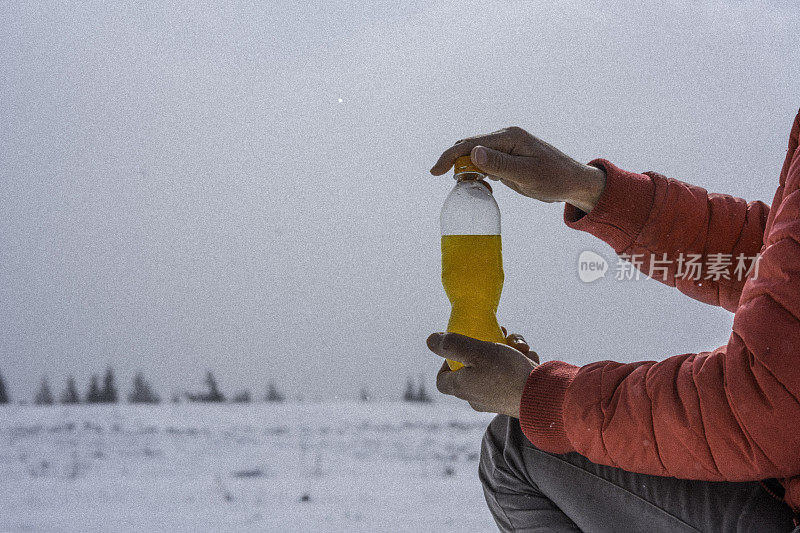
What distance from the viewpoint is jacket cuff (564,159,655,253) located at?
127 centimetres

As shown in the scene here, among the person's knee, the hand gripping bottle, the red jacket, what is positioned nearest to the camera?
the red jacket

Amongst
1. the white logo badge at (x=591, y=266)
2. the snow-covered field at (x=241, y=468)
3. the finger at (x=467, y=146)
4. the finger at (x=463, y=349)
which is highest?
the finger at (x=467, y=146)

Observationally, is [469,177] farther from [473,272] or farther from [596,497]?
[596,497]

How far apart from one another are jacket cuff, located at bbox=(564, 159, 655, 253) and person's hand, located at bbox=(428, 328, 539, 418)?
18.1 inches

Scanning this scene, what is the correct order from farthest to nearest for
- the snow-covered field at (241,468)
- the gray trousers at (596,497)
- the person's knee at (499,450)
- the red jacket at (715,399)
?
the snow-covered field at (241,468) < the person's knee at (499,450) < the gray trousers at (596,497) < the red jacket at (715,399)

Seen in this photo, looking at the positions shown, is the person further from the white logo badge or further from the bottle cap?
the white logo badge

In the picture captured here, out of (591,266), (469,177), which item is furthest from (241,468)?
(469,177)

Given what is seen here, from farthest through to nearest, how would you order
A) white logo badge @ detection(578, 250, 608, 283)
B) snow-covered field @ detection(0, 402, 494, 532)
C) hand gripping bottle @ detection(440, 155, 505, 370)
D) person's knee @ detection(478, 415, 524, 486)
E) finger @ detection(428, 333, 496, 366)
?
snow-covered field @ detection(0, 402, 494, 532) < white logo badge @ detection(578, 250, 608, 283) < hand gripping bottle @ detection(440, 155, 505, 370) < person's knee @ detection(478, 415, 524, 486) < finger @ detection(428, 333, 496, 366)

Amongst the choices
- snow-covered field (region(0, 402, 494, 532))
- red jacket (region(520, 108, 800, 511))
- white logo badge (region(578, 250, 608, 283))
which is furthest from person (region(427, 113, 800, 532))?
snow-covered field (region(0, 402, 494, 532))

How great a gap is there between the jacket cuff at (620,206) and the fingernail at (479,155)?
34 cm

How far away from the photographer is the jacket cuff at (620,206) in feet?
4.17

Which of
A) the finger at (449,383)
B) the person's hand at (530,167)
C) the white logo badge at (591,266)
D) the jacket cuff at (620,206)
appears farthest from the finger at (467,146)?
the white logo badge at (591,266)

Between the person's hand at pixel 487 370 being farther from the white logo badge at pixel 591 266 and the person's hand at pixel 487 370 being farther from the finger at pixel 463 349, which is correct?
the white logo badge at pixel 591 266

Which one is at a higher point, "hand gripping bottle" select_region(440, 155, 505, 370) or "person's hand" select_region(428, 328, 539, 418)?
"hand gripping bottle" select_region(440, 155, 505, 370)
